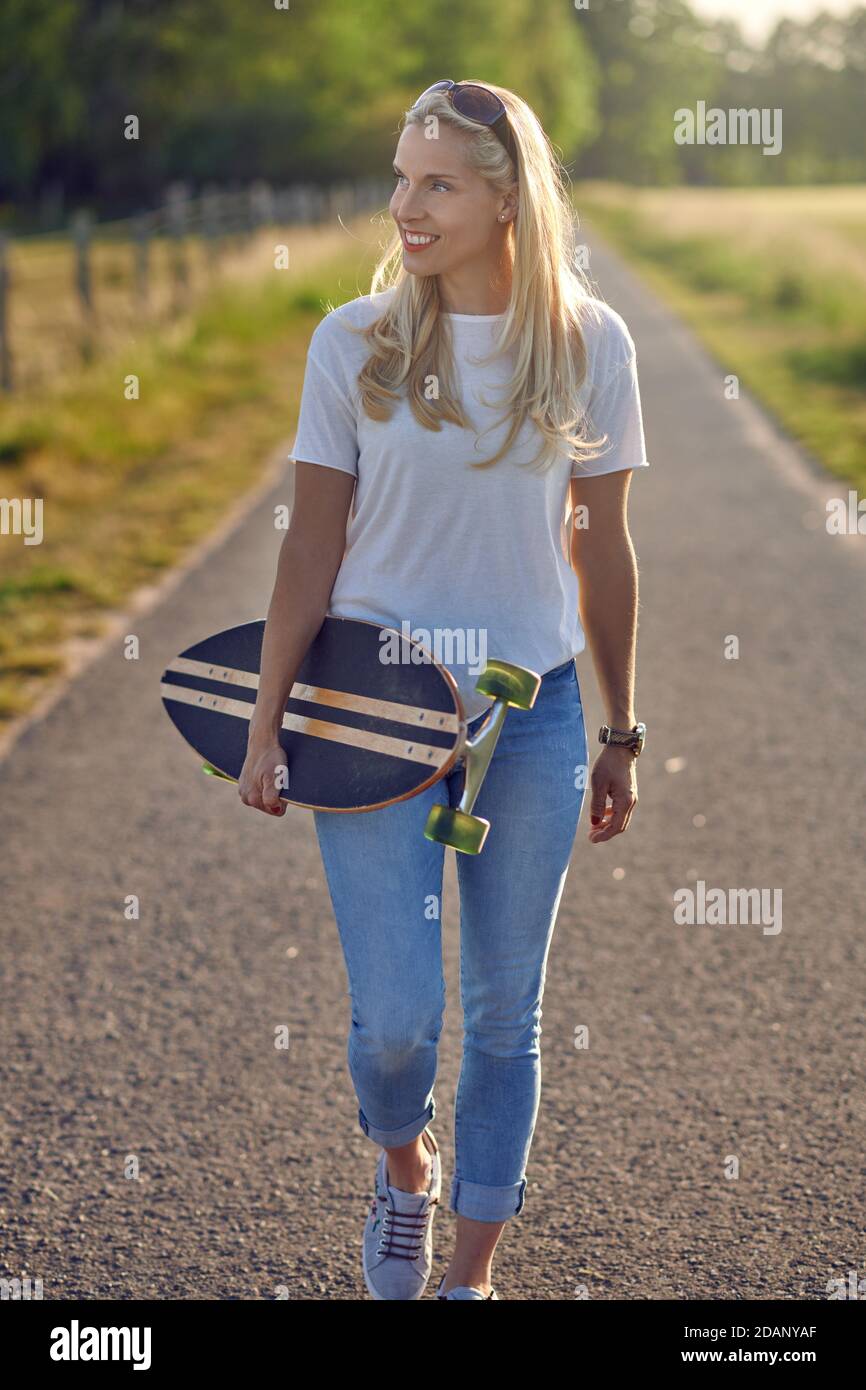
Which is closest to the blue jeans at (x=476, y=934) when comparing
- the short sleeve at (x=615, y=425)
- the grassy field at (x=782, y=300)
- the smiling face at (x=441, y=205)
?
the short sleeve at (x=615, y=425)

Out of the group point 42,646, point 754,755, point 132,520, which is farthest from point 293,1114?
point 132,520

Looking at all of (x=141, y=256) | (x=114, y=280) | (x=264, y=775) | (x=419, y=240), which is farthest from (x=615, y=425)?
(x=114, y=280)

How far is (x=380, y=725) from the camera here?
7.66 ft

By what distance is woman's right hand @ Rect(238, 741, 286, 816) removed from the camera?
7.75ft

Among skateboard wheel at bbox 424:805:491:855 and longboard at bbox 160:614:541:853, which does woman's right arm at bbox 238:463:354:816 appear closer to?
longboard at bbox 160:614:541:853

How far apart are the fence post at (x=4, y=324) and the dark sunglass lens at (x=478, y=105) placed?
10.4 m

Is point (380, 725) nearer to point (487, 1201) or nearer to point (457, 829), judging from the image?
point (457, 829)

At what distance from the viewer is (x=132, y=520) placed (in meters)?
9.29

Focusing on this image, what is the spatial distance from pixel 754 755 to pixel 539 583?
340 cm

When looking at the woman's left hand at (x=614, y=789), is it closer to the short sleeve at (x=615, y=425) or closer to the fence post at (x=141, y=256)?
the short sleeve at (x=615, y=425)

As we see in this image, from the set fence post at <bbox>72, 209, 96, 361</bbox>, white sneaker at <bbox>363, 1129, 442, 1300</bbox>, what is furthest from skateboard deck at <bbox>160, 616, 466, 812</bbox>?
fence post at <bbox>72, 209, 96, 361</bbox>

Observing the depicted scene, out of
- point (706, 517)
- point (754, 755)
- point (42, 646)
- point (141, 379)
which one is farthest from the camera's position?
point (141, 379)

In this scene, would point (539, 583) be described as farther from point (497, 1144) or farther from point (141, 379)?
point (141, 379)
